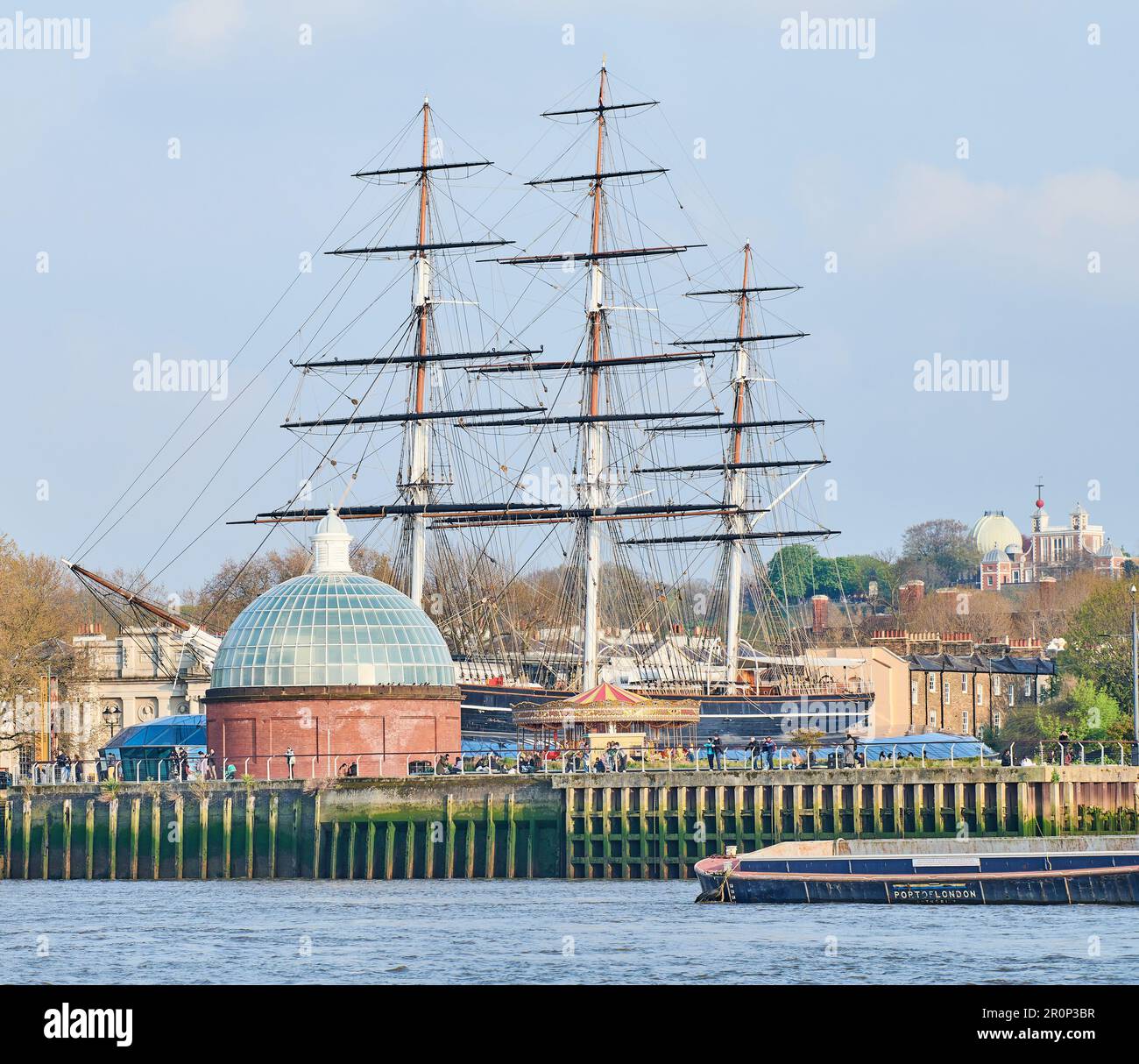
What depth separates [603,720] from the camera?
3423 inches

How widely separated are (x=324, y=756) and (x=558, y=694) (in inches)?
815

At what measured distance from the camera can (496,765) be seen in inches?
3145

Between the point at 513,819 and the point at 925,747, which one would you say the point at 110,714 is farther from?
the point at 925,747

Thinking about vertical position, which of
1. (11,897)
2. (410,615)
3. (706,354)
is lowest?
(11,897)

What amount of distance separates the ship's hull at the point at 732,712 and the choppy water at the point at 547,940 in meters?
30.8

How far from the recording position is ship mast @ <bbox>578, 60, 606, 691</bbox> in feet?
331

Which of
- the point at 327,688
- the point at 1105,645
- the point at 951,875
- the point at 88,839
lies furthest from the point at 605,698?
the point at 1105,645

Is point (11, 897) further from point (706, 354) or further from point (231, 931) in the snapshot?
point (706, 354)

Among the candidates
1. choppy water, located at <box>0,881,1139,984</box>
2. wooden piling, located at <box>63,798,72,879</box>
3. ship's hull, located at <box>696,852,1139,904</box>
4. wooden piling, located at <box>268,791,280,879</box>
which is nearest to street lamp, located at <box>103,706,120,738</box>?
wooden piling, located at <box>63,798,72,879</box>

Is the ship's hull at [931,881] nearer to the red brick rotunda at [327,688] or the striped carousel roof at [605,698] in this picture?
the red brick rotunda at [327,688]

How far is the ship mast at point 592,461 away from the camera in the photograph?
10100cm

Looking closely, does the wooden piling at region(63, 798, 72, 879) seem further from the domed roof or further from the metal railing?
the domed roof
